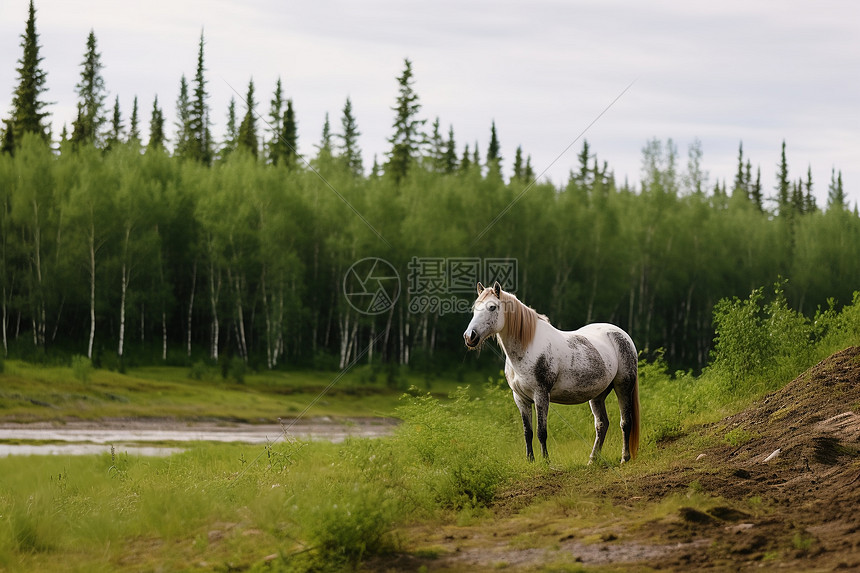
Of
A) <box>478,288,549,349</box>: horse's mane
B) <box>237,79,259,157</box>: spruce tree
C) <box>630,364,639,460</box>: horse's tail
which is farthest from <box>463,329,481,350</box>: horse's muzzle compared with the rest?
<box>237,79,259,157</box>: spruce tree

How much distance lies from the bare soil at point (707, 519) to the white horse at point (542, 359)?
3.28ft

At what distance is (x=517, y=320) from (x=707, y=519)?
3.80 metres

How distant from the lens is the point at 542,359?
9.78 metres

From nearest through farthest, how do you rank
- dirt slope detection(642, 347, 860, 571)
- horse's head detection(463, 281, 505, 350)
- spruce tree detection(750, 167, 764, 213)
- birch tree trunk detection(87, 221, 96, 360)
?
dirt slope detection(642, 347, 860, 571), horse's head detection(463, 281, 505, 350), birch tree trunk detection(87, 221, 96, 360), spruce tree detection(750, 167, 764, 213)

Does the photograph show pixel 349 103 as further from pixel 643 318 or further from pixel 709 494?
pixel 709 494

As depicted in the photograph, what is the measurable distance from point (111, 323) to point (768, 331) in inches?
1381

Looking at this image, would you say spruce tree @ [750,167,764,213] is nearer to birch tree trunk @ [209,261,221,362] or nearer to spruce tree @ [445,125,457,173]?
spruce tree @ [445,125,457,173]

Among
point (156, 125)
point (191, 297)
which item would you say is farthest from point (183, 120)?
point (191, 297)

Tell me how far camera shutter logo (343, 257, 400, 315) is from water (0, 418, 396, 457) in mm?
13239

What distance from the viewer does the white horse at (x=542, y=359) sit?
955 centimetres

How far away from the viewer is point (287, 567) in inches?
240

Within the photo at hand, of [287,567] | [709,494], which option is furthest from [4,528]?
[709,494]

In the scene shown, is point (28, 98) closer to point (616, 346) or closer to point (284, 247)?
point (284, 247)

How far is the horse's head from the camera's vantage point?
30.2 feet
